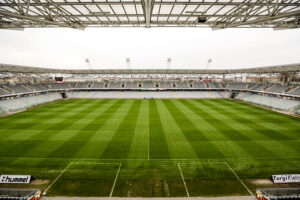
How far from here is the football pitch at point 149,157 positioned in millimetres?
9273

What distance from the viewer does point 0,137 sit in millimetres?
16172

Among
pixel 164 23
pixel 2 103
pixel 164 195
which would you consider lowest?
pixel 164 195

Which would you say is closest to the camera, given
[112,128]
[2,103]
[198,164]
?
[198,164]

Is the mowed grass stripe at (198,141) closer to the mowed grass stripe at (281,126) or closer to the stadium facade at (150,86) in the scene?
the mowed grass stripe at (281,126)

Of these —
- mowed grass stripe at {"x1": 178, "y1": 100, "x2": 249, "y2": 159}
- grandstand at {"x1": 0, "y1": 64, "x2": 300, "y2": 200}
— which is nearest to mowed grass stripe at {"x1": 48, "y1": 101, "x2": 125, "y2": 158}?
grandstand at {"x1": 0, "y1": 64, "x2": 300, "y2": 200}

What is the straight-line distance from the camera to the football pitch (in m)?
9.27

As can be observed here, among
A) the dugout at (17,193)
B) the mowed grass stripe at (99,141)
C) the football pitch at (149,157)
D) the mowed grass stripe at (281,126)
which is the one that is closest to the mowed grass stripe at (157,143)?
the football pitch at (149,157)

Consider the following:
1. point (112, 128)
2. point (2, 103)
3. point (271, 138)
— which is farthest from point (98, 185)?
point (2, 103)

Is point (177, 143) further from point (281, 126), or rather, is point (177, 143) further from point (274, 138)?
point (281, 126)

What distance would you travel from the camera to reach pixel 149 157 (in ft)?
40.8

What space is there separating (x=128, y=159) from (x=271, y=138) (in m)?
15.1

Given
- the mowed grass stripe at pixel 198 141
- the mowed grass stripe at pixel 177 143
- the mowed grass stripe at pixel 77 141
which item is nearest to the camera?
the mowed grass stripe at pixel 177 143

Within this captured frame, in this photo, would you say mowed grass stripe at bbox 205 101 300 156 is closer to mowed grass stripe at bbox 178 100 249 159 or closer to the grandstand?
the grandstand

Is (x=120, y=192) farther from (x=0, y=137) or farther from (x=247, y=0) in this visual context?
(x=0, y=137)
